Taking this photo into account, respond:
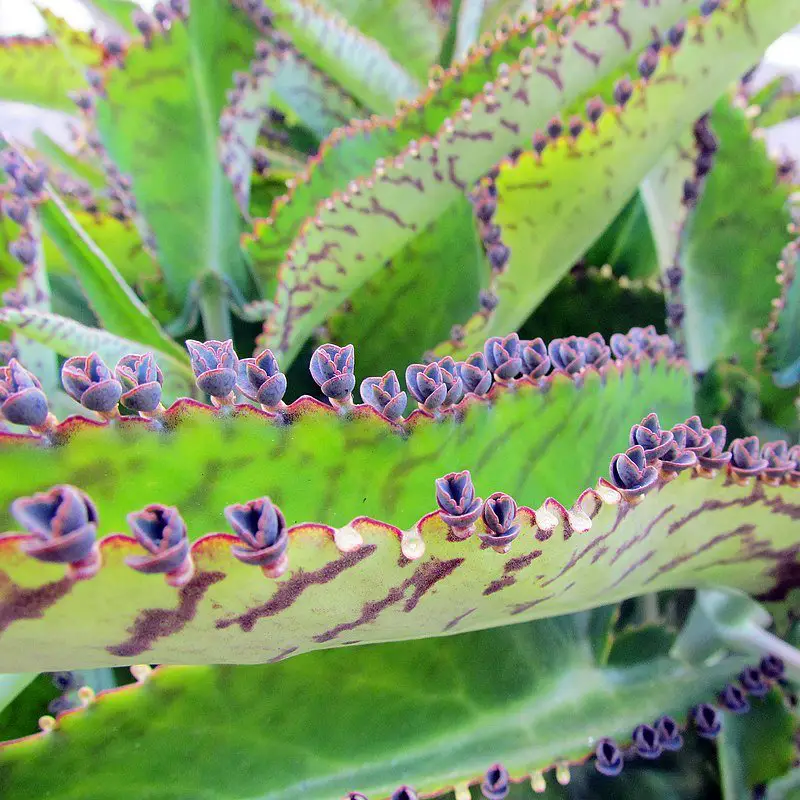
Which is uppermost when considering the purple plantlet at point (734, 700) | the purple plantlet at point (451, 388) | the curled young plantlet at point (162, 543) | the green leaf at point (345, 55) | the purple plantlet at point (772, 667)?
the green leaf at point (345, 55)

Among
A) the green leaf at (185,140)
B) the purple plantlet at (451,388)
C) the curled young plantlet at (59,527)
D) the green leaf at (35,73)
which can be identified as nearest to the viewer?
the curled young plantlet at (59,527)

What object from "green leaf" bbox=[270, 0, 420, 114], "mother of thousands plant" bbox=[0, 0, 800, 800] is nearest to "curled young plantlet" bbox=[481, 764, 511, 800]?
"mother of thousands plant" bbox=[0, 0, 800, 800]

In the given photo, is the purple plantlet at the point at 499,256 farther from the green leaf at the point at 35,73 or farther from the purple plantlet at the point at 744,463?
the green leaf at the point at 35,73

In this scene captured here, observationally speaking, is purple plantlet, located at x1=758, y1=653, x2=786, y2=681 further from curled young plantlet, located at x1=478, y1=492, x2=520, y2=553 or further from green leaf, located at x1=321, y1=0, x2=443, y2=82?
green leaf, located at x1=321, y1=0, x2=443, y2=82

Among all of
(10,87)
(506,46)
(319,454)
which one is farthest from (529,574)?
(10,87)

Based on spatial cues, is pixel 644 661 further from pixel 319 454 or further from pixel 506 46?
pixel 506 46

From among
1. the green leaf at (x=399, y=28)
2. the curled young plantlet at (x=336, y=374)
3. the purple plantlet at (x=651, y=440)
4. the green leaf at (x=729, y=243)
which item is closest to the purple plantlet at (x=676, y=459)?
the purple plantlet at (x=651, y=440)
